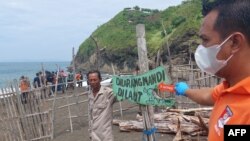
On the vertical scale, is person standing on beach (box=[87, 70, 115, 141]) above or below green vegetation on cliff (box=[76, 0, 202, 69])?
below

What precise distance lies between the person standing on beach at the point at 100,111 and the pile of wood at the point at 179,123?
260 cm

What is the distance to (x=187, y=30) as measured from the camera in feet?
89.5

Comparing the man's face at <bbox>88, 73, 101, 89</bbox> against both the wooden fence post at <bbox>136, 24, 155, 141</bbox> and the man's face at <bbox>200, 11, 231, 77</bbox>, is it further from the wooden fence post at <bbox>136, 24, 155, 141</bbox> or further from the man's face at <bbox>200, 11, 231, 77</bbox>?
the man's face at <bbox>200, 11, 231, 77</bbox>

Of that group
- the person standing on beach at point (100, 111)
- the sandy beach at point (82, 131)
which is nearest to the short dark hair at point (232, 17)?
the person standing on beach at point (100, 111)

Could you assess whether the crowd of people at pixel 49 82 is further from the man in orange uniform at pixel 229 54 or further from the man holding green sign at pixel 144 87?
the man in orange uniform at pixel 229 54

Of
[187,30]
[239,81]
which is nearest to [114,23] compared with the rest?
[187,30]

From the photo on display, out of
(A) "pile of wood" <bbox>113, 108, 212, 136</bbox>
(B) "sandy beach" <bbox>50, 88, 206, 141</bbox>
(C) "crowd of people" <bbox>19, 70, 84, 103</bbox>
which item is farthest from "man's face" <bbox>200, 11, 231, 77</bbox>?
(C) "crowd of people" <bbox>19, 70, 84, 103</bbox>

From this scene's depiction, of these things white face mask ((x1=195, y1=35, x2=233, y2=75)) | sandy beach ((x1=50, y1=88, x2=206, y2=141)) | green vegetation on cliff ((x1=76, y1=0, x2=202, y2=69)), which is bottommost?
sandy beach ((x1=50, y1=88, x2=206, y2=141))

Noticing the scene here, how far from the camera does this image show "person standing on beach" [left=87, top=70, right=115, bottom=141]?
4.52 m

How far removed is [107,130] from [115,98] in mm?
398

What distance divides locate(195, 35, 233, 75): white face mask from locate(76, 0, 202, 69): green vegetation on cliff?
21.7 metres

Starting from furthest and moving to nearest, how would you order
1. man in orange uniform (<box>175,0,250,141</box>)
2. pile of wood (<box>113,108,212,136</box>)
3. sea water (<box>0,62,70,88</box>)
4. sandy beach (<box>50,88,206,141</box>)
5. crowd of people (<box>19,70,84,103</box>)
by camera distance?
crowd of people (<box>19,70,84,103</box>) → sandy beach (<box>50,88,206,141</box>) → sea water (<box>0,62,70,88</box>) → pile of wood (<box>113,108,212,136</box>) → man in orange uniform (<box>175,0,250,141</box>)

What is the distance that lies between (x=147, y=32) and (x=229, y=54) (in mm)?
40423

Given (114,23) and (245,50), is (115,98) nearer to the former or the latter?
(245,50)
